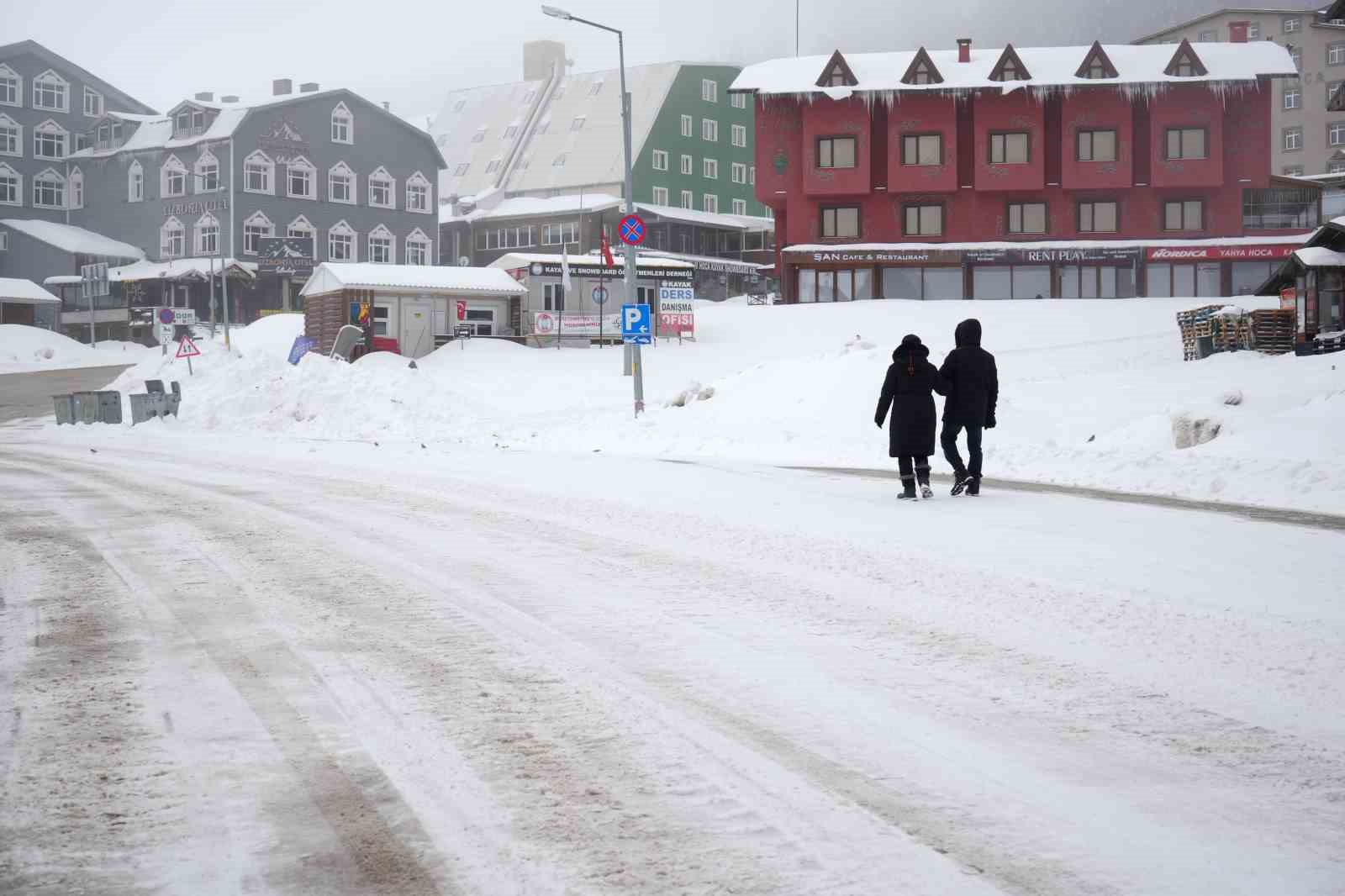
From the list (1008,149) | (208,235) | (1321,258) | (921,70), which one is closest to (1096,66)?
(1008,149)

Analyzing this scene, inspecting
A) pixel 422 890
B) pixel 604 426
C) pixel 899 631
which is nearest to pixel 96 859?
pixel 422 890

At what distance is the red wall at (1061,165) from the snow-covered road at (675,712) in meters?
45.7

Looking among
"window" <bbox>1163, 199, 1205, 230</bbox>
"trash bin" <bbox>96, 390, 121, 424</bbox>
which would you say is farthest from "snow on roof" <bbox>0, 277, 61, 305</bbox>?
"window" <bbox>1163, 199, 1205, 230</bbox>

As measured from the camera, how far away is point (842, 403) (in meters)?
22.3

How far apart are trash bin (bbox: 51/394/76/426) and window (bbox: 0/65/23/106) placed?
4594 centimetres

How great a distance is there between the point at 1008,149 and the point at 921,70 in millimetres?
5189

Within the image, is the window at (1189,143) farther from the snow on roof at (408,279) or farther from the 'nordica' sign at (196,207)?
the 'nordica' sign at (196,207)

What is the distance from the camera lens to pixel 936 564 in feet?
26.9

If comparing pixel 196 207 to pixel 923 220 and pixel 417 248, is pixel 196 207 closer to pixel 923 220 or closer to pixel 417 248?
pixel 417 248

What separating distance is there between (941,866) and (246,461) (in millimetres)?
15584

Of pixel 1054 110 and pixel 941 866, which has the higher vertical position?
pixel 1054 110

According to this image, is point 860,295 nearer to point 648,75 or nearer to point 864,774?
point 648,75

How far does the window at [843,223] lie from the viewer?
54.3m

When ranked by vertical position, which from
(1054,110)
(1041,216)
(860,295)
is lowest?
(860,295)
